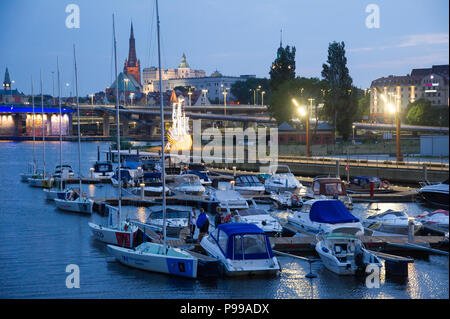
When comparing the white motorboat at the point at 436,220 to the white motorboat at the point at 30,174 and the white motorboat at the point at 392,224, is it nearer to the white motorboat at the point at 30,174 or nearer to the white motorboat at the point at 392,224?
the white motorboat at the point at 392,224

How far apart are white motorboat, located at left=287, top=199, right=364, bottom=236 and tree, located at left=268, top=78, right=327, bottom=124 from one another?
178ft

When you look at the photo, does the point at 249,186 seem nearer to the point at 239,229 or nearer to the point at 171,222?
the point at 171,222

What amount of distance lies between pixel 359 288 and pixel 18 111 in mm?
139532

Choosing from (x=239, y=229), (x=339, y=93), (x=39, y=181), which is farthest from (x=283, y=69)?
(x=239, y=229)

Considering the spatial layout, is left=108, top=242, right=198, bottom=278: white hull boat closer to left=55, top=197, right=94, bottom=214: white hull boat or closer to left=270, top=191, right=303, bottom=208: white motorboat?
left=55, top=197, right=94, bottom=214: white hull boat

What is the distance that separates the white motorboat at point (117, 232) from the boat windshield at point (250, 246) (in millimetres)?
5415

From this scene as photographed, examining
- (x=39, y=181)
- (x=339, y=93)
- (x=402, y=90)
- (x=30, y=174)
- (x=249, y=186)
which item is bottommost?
(x=39, y=181)

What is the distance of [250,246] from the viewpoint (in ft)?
57.5

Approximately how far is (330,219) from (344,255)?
13.9 feet

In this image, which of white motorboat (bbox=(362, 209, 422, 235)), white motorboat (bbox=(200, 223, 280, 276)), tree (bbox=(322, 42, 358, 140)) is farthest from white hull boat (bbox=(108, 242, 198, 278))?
tree (bbox=(322, 42, 358, 140))

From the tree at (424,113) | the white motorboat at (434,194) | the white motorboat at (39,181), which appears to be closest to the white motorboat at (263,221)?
the white motorboat at (434,194)

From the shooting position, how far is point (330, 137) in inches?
3017
